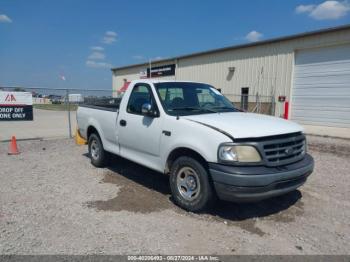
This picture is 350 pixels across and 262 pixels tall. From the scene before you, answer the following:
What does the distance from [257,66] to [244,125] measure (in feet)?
51.5

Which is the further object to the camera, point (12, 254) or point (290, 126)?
point (290, 126)

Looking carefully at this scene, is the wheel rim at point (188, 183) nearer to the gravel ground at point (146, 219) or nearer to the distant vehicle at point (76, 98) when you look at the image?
the gravel ground at point (146, 219)

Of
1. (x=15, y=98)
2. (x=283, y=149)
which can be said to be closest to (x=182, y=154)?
(x=283, y=149)

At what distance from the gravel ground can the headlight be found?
936 millimetres

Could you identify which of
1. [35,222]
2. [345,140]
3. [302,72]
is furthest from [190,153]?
[302,72]

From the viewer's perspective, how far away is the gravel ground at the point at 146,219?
342 cm

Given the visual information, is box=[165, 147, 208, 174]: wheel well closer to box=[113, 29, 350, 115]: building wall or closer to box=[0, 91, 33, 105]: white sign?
box=[0, 91, 33, 105]: white sign

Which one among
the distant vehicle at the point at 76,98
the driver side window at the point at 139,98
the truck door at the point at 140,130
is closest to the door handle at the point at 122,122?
the truck door at the point at 140,130

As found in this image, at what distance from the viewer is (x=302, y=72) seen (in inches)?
642

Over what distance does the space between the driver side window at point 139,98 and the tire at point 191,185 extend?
1325mm

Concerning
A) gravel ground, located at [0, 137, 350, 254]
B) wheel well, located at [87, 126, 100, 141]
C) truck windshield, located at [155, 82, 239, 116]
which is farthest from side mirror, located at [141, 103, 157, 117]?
wheel well, located at [87, 126, 100, 141]

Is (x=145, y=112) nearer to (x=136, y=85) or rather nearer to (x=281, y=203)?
(x=136, y=85)

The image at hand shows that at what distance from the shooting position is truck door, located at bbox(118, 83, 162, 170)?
4870mm

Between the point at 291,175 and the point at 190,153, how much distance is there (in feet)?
4.63
